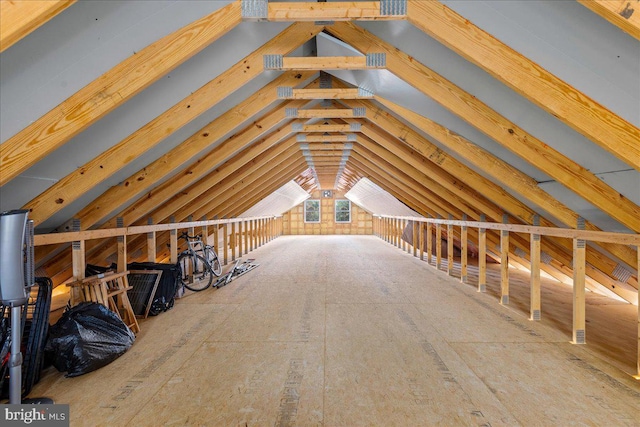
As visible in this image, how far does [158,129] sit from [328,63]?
5.18 ft

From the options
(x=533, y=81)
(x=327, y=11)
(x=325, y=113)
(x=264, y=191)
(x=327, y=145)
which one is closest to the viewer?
(x=533, y=81)

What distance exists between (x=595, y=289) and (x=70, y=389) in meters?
6.69

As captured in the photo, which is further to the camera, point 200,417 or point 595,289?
point 595,289

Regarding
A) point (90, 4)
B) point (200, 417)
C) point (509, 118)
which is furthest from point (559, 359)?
point (90, 4)

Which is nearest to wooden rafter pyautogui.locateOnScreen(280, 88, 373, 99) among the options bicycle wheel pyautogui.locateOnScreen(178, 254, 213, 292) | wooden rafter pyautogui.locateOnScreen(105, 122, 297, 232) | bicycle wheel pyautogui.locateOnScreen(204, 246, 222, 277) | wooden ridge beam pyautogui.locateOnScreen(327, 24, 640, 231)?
wooden ridge beam pyautogui.locateOnScreen(327, 24, 640, 231)

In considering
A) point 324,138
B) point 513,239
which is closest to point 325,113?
point 324,138

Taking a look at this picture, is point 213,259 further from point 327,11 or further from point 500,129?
point 500,129

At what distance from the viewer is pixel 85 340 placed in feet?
7.79

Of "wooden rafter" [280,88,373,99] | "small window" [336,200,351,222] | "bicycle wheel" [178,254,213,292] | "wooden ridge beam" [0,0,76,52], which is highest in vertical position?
"wooden rafter" [280,88,373,99]

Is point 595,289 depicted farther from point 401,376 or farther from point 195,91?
point 195,91

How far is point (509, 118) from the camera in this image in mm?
2654

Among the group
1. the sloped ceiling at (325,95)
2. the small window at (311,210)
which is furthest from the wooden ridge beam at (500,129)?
the small window at (311,210)

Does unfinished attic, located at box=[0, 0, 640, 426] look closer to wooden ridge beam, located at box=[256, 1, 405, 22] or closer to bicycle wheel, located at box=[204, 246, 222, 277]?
wooden ridge beam, located at box=[256, 1, 405, 22]

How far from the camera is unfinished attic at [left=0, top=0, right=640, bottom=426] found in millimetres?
1844
